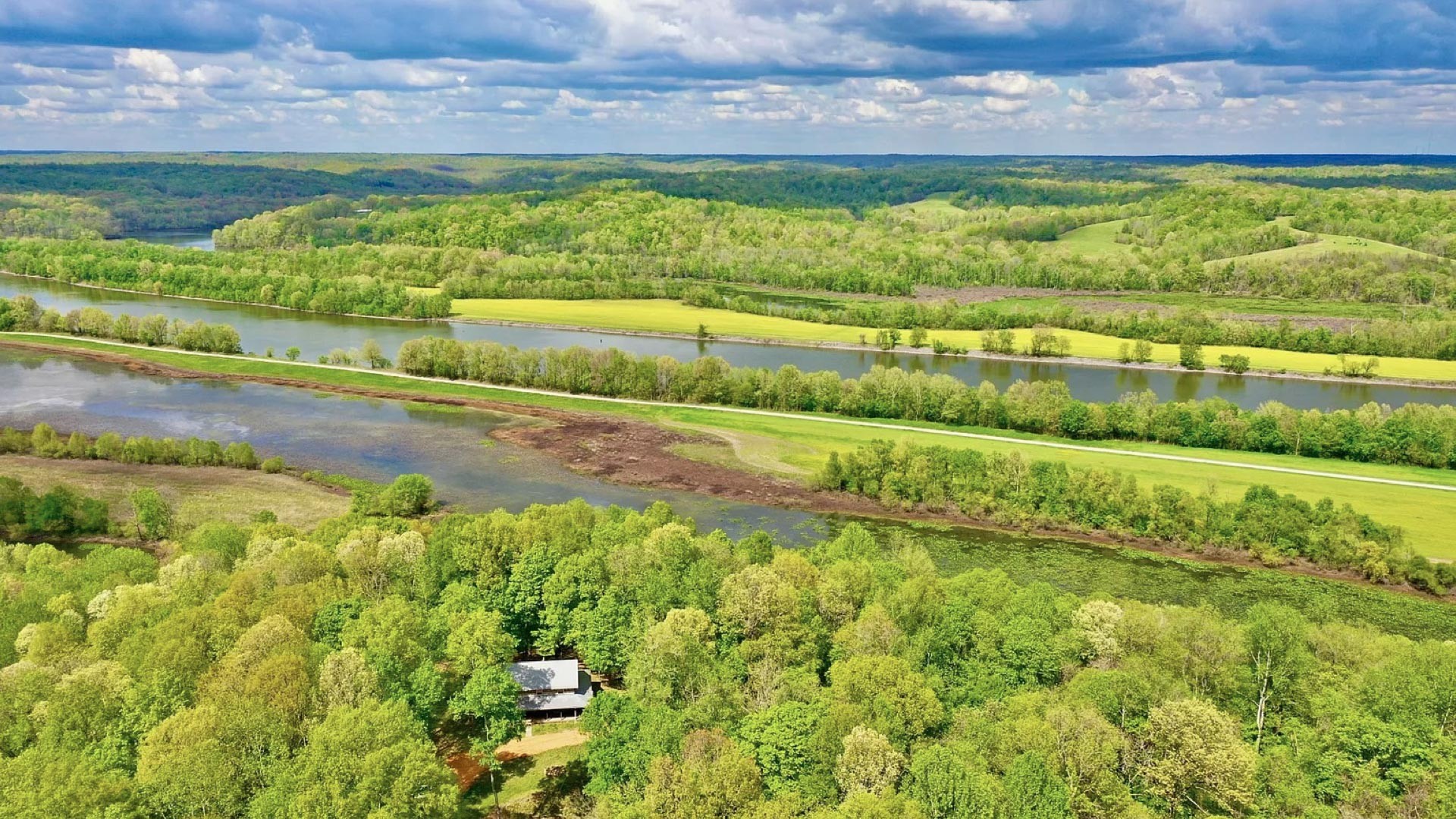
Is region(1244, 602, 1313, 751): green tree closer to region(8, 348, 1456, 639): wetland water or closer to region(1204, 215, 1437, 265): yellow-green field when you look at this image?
region(8, 348, 1456, 639): wetland water

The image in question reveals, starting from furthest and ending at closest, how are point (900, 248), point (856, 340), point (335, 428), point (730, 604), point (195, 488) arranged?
point (900, 248) → point (856, 340) → point (335, 428) → point (195, 488) → point (730, 604)

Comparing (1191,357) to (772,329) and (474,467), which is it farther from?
(474,467)

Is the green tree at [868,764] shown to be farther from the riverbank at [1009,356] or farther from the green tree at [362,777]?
the riverbank at [1009,356]

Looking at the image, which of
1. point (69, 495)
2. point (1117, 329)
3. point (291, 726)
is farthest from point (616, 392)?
point (1117, 329)

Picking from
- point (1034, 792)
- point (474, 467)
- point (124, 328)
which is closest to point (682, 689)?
point (1034, 792)

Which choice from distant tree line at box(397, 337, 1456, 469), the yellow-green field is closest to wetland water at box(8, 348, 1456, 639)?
distant tree line at box(397, 337, 1456, 469)

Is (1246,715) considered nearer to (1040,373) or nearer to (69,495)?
(69,495)
